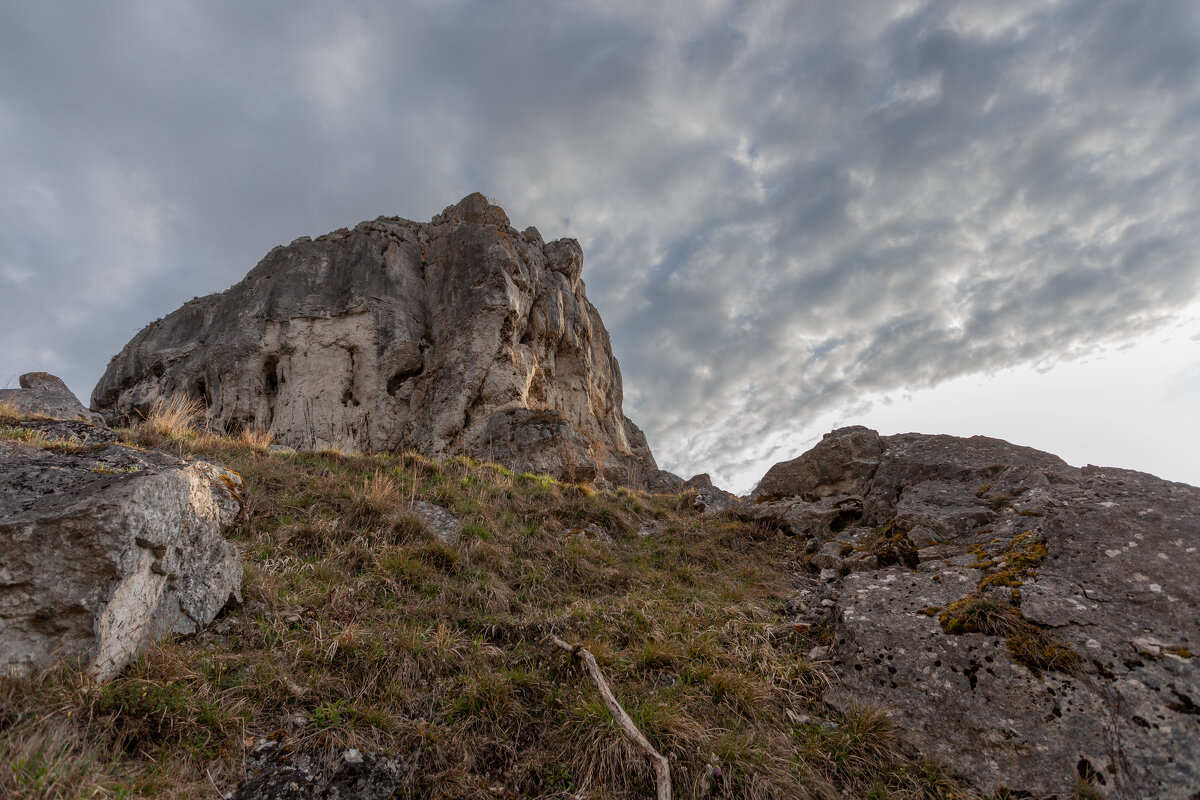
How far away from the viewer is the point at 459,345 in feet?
77.3

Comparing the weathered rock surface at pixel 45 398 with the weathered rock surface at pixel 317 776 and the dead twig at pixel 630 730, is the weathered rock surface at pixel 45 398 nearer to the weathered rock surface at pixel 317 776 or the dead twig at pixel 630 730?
the weathered rock surface at pixel 317 776

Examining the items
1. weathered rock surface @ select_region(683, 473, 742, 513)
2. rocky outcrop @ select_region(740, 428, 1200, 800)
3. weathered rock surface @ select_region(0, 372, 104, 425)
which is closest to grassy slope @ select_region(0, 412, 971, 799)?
rocky outcrop @ select_region(740, 428, 1200, 800)

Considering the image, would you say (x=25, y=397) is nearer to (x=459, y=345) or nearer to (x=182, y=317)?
(x=459, y=345)

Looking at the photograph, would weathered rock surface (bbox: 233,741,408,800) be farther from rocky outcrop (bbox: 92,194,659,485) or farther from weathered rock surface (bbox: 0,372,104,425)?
rocky outcrop (bbox: 92,194,659,485)

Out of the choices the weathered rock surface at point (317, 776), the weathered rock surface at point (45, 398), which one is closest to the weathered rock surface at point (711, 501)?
the weathered rock surface at point (317, 776)

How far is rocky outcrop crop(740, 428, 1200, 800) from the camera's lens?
127 inches

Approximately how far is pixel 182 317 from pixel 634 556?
33633mm

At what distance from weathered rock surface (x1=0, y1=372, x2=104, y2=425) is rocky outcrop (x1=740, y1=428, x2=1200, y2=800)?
1296cm

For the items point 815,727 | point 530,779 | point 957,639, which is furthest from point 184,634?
point 957,639

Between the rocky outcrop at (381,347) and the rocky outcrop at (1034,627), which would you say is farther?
the rocky outcrop at (381,347)

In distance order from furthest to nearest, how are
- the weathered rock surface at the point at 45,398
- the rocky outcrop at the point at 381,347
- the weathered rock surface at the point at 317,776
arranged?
the rocky outcrop at the point at 381,347
the weathered rock surface at the point at 45,398
the weathered rock surface at the point at 317,776

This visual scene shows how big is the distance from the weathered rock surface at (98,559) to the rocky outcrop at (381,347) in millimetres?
15023

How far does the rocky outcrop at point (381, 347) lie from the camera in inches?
906

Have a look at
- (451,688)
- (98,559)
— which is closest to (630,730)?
(451,688)
